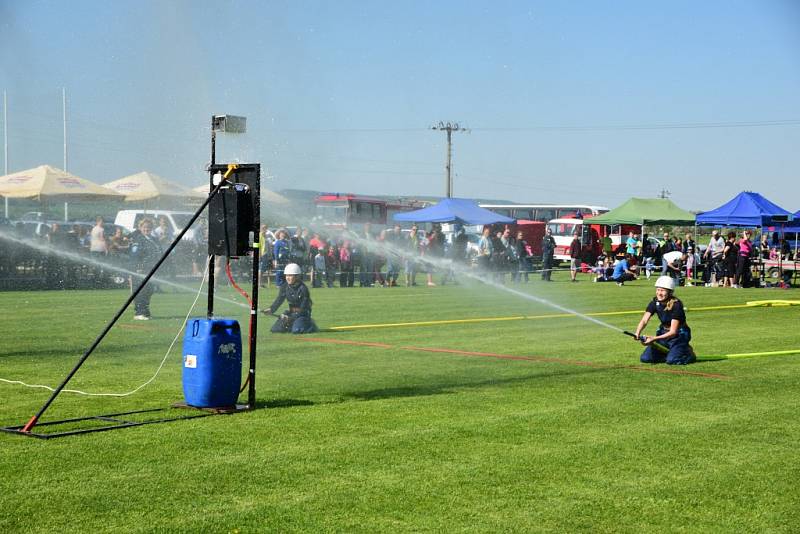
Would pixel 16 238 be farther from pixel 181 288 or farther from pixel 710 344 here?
pixel 710 344

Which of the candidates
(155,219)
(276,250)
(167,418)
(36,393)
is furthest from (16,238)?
(167,418)

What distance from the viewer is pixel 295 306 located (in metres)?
18.8

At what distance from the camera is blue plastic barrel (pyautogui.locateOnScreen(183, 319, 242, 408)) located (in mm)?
10117

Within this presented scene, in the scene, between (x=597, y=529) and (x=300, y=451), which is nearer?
(x=597, y=529)

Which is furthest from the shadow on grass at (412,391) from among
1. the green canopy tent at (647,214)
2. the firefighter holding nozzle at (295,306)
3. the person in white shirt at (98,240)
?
the green canopy tent at (647,214)

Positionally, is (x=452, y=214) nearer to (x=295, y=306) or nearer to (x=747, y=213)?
(x=747, y=213)

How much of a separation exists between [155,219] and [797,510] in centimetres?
3162

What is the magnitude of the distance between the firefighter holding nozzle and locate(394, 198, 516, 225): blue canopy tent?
23.6 metres

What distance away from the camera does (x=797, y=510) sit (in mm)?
6941

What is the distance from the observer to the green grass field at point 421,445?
21.9 feet

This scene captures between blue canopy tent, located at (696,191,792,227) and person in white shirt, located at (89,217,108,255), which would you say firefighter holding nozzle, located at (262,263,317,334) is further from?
blue canopy tent, located at (696,191,792,227)

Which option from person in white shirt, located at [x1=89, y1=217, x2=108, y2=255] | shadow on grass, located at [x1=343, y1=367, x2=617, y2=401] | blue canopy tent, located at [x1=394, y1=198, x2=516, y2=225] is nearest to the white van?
person in white shirt, located at [x1=89, y1=217, x2=108, y2=255]

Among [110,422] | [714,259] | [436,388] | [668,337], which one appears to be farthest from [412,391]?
[714,259]

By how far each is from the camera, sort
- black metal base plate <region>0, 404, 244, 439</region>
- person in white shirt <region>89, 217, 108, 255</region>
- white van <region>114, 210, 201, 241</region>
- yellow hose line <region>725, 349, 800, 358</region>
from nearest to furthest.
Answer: black metal base plate <region>0, 404, 244, 439</region>
yellow hose line <region>725, 349, 800, 358</region>
person in white shirt <region>89, 217, 108, 255</region>
white van <region>114, 210, 201, 241</region>
